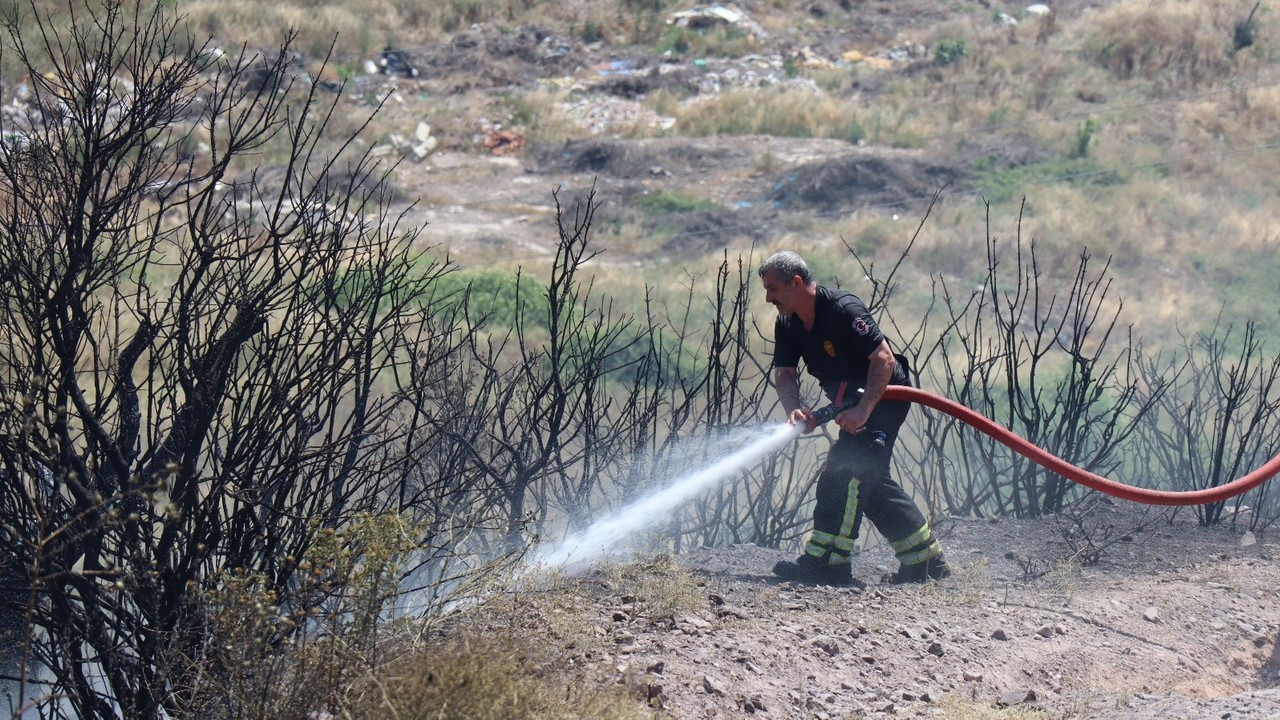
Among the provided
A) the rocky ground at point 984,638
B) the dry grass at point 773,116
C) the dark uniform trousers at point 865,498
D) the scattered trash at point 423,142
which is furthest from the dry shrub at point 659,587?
the dry grass at point 773,116

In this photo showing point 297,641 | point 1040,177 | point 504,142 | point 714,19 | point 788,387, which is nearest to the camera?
point 297,641

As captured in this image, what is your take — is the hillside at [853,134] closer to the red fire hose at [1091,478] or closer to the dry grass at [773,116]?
the dry grass at [773,116]

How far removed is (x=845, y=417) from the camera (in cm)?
588

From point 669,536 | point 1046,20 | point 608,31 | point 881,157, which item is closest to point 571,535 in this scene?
point 669,536

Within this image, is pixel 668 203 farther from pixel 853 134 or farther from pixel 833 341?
pixel 833 341

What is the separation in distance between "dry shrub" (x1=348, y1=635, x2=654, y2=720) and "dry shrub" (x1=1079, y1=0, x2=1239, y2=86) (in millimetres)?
33247

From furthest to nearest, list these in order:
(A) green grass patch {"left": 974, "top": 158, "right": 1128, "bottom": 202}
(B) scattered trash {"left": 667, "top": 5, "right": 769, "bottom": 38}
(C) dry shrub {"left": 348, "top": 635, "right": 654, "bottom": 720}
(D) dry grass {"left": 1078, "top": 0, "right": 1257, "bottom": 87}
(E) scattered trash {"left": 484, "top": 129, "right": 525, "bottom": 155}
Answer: (B) scattered trash {"left": 667, "top": 5, "right": 769, "bottom": 38} < (D) dry grass {"left": 1078, "top": 0, "right": 1257, "bottom": 87} < (E) scattered trash {"left": 484, "top": 129, "right": 525, "bottom": 155} < (A) green grass patch {"left": 974, "top": 158, "right": 1128, "bottom": 202} < (C) dry shrub {"left": 348, "top": 635, "right": 654, "bottom": 720}

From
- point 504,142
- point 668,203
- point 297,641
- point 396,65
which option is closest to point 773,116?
point 668,203

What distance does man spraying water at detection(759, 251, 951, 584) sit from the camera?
231 inches

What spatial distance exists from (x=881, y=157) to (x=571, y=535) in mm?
22169

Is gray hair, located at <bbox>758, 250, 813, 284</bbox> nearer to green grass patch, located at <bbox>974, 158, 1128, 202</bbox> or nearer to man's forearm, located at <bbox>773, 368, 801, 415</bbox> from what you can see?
man's forearm, located at <bbox>773, 368, 801, 415</bbox>

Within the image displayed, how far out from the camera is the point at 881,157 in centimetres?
2781

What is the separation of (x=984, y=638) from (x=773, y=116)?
2671cm

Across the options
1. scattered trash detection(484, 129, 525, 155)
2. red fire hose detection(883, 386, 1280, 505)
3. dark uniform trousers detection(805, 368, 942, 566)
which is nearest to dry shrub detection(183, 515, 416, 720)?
dark uniform trousers detection(805, 368, 942, 566)
